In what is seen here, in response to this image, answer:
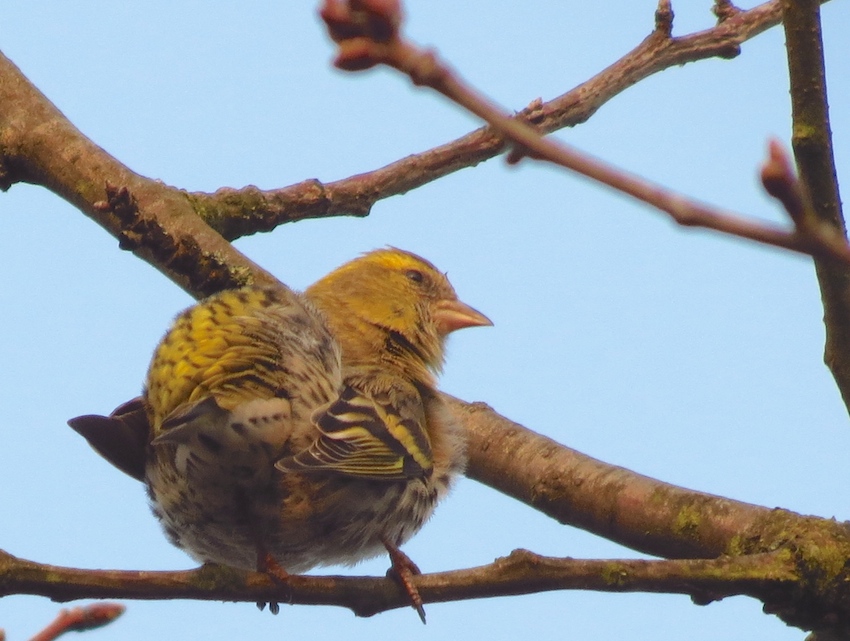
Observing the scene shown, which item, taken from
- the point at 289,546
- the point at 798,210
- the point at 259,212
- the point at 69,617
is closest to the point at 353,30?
the point at 798,210

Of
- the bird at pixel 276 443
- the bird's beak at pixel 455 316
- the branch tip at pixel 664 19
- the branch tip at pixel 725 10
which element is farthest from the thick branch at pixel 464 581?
the branch tip at pixel 725 10

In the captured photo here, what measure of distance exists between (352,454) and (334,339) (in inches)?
29.3

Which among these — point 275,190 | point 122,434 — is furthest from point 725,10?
point 122,434

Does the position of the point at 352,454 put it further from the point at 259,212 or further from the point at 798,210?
the point at 798,210

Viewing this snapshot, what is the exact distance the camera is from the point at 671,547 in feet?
12.6

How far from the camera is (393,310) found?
5.20m

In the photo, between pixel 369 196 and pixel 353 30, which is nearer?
pixel 353 30

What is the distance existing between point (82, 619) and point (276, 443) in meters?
1.08

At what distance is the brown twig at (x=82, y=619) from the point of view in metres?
2.30

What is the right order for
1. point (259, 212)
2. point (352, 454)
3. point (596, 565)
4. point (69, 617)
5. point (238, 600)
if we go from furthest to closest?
point (259, 212) → point (352, 454) → point (238, 600) → point (596, 565) → point (69, 617)

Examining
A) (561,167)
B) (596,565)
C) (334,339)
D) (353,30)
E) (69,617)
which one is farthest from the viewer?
(334,339)

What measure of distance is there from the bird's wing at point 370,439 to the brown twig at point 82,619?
33.1 inches

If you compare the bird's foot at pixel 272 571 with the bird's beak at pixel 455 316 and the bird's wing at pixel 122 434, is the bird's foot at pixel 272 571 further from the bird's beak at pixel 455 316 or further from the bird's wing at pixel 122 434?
the bird's beak at pixel 455 316

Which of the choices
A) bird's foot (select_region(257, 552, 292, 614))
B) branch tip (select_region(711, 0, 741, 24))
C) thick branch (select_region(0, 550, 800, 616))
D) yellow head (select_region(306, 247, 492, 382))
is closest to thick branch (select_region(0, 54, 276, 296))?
yellow head (select_region(306, 247, 492, 382))
